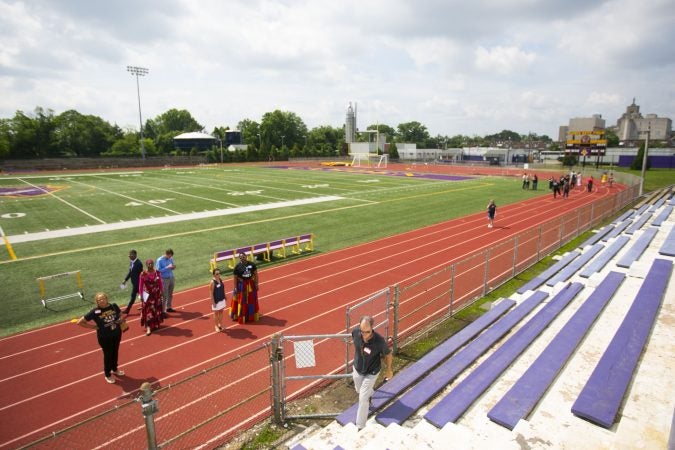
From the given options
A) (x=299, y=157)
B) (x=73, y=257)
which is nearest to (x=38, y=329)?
(x=73, y=257)

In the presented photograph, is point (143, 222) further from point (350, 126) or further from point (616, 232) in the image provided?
point (350, 126)

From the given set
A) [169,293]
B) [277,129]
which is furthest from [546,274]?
[277,129]

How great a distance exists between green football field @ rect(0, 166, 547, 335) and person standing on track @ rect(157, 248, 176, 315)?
2088mm

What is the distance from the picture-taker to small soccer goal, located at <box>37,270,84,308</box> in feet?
37.6

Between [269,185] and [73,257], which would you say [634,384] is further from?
[269,185]

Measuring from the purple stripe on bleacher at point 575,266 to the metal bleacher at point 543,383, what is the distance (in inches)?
56.2

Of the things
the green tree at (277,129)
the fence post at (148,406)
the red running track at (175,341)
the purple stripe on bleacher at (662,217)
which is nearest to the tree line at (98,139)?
the green tree at (277,129)

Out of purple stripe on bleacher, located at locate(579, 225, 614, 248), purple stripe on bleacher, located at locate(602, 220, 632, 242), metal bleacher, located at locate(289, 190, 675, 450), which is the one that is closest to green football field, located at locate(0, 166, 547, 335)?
purple stripe on bleacher, located at locate(579, 225, 614, 248)

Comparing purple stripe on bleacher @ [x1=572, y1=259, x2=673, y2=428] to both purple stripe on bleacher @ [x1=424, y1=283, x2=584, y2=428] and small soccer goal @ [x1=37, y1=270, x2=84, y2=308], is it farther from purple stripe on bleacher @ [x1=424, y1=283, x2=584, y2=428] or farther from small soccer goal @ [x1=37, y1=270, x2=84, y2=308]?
small soccer goal @ [x1=37, y1=270, x2=84, y2=308]

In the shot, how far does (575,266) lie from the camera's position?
1308cm

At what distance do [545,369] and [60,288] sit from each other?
1384 cm

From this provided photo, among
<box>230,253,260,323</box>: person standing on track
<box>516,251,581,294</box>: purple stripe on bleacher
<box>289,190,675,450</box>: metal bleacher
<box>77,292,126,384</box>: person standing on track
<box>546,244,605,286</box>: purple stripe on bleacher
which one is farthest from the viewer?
<box>546,244,605,286</box>: purple stripe on bleacher

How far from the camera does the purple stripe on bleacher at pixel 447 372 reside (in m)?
6.04

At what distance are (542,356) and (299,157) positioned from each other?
95.8 m
